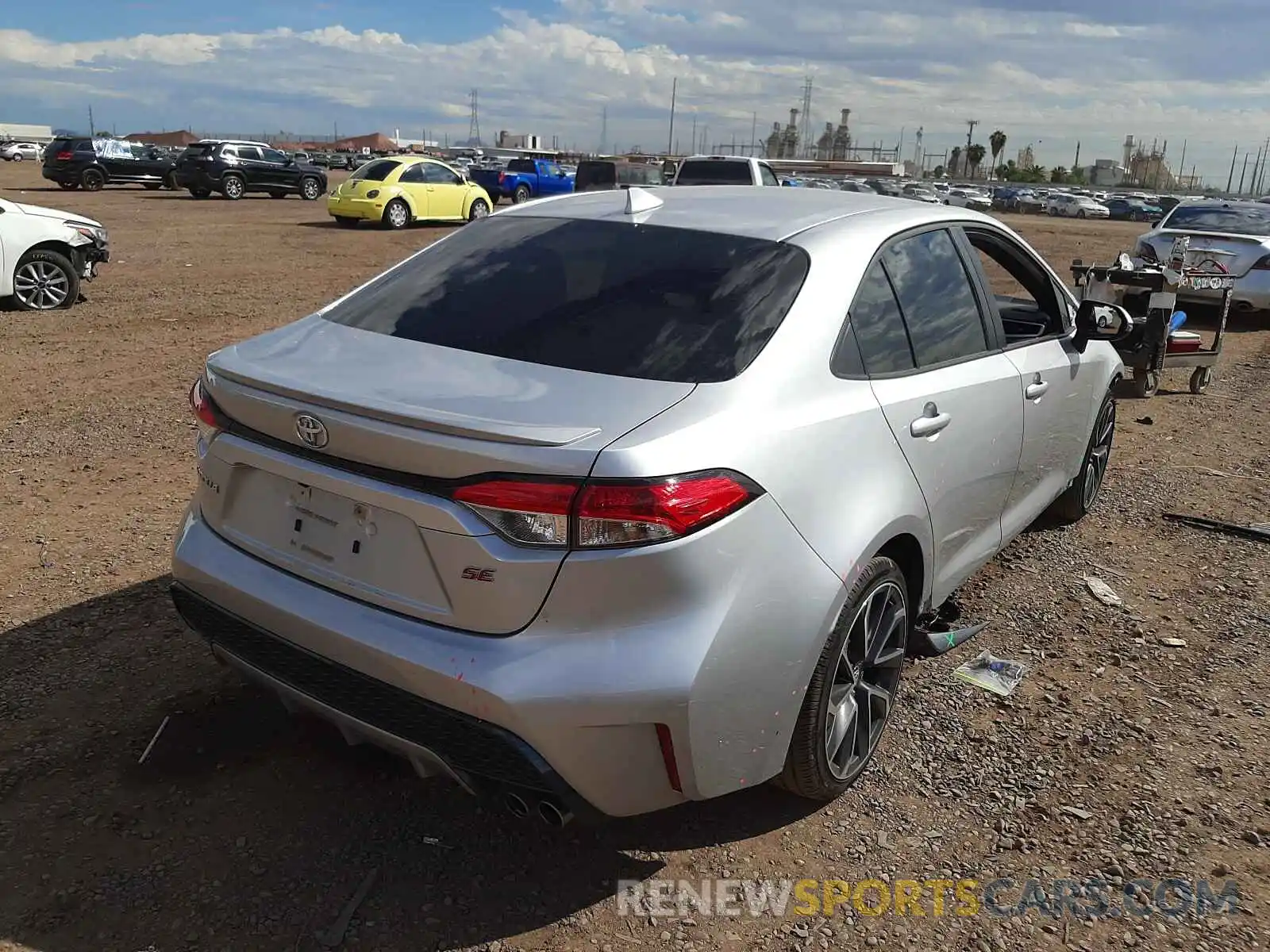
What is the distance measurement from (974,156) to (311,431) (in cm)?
12965

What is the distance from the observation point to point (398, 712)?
7.91ft

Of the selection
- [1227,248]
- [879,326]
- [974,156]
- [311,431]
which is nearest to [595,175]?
[1227,248]

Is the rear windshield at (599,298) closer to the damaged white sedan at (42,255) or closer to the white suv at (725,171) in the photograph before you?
the damaged white sedan at (42,255)

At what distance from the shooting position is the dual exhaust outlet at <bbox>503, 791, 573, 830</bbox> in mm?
2346

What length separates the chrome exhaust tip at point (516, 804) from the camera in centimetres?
236

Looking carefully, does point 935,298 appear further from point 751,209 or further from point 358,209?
point 358,209

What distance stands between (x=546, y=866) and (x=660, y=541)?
1.12m

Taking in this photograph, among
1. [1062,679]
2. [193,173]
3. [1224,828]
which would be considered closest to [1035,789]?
[1224,828]

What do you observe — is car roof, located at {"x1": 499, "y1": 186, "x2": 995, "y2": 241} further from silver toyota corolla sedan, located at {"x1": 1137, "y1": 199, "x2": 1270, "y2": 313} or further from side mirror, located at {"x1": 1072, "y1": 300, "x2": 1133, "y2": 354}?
silver toyota corolla sedan, located at {"x1": 1137, "y1": 199, "x2": 1270, "y2": 313}

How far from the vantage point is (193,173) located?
29.3 m

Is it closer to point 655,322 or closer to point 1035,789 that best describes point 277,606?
point 655,322

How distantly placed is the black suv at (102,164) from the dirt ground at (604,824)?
99.1 feet

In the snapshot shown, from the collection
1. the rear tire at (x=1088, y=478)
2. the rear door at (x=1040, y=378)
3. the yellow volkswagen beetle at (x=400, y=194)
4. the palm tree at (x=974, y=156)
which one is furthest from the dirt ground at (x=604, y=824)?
the palm tree at (x=974, y=156)

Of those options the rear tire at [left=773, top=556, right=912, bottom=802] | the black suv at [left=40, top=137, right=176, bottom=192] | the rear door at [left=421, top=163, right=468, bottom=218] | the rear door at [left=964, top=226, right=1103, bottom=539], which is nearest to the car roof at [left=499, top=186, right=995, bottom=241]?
the rear door at [left=964, top=226, right=1103, bottom=539]
